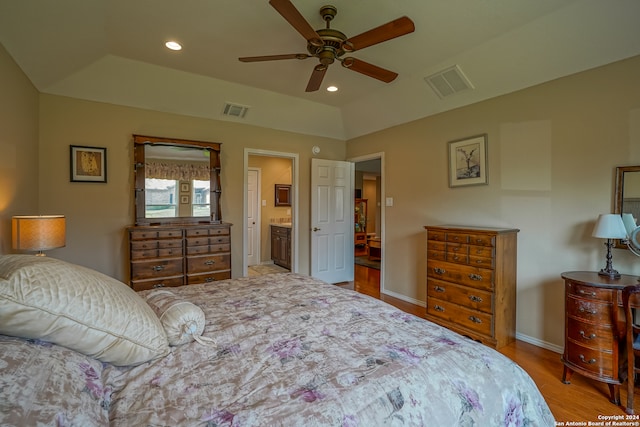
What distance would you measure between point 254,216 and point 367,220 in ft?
13.7

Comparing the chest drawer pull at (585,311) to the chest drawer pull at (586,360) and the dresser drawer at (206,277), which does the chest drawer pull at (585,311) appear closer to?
the chest drawer pull at (586,360)

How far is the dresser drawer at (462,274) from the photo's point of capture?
111 inches

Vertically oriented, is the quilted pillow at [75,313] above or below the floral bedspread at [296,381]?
above

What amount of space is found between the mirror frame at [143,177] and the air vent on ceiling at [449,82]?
283cm

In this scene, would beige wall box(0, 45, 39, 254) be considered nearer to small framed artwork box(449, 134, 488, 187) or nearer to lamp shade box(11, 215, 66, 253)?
lamp shade box(11, 215, 66, 253)

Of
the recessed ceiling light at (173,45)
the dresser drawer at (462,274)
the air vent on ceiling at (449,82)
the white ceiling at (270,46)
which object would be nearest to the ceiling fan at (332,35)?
the white ceiling at (270,46)

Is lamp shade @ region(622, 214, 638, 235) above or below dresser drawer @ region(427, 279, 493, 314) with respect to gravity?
above

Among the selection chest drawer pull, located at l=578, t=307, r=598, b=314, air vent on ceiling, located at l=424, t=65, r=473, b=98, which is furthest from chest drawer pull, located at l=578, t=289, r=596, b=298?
air vent on ceiling, located at l=424, t=65, r=473, b=98

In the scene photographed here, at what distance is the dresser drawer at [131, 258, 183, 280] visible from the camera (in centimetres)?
325

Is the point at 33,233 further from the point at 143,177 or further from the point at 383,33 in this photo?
the point at 383,33

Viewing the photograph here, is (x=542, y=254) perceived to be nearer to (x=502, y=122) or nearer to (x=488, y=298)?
(x=488, y=298)

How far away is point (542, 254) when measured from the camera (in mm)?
2848

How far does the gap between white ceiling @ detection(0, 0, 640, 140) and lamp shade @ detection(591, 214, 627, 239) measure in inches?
51.8

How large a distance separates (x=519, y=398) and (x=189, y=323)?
4.54 feet
